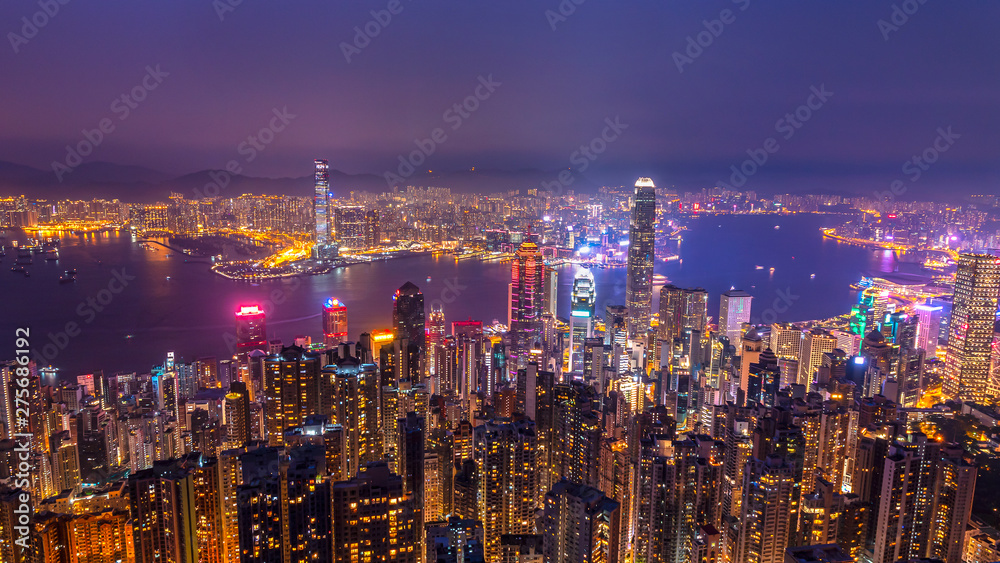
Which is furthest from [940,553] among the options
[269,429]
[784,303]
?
[784,303]

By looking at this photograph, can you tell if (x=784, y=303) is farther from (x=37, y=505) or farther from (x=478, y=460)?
(x=37, y=505)

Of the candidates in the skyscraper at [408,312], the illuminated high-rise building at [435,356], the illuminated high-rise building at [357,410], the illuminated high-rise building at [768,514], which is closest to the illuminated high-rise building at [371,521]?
the illuminated high-rise building at [357,410]

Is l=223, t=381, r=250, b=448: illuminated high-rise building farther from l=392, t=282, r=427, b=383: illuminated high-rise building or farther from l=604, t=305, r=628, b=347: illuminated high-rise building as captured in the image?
l=604, t=305, r=628, b=347: illuminated high-rise building

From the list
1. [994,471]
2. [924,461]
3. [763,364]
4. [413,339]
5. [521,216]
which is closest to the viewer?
[924,461]

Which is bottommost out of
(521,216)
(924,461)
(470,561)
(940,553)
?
(940,553)

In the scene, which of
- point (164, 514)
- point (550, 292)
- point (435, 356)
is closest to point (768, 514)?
point (164, 514)
